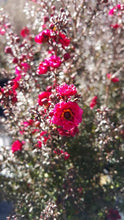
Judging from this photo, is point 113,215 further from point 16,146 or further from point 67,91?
point 67,91

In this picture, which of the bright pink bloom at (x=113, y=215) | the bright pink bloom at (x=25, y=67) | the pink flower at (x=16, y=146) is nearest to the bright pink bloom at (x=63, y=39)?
the bright pink bloom at (x=25, y=67)

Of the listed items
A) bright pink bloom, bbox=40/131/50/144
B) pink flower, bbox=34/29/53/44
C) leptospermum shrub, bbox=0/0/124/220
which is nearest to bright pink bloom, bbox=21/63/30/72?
leptospermum shrub, bbox=0/0/124/220

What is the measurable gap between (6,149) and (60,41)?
1131 millimetres

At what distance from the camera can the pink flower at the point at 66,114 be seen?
100 centimetres

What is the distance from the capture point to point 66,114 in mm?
1058

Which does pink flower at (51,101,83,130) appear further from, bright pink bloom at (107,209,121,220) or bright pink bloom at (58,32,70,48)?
bright pink bloom at (107,209,121,220)

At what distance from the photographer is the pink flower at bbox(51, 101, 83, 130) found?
3.27ft

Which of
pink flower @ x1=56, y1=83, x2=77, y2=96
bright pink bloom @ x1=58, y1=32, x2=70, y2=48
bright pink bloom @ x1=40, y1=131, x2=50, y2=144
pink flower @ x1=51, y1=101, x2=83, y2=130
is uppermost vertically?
bright pink bloom @ x1=58, y1=32, x2=70, y2=48

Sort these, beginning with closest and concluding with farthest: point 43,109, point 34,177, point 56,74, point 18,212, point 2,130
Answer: point 43,109 → point 56,74 → point 18,212 → point 34,177 → point 2,130

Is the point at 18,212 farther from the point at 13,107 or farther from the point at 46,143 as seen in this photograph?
the point at 13,107

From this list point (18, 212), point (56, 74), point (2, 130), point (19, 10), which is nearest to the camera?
point (56, 74)

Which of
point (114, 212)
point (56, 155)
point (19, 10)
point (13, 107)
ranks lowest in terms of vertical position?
point (114, 212)

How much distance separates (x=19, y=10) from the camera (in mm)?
6953

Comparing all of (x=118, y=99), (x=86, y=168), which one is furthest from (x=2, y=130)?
(x=118, y=99)
